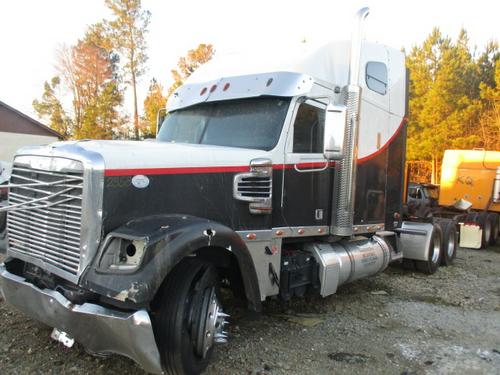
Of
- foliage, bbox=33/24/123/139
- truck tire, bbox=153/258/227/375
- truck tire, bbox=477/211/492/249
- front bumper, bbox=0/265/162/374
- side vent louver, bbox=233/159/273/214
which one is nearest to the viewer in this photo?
front bumper, bbox=0/265/162/374

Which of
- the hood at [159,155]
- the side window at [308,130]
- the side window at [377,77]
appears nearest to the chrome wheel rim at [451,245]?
the side window at [377,77]

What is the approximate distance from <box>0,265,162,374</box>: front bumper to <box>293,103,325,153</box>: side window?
241cm

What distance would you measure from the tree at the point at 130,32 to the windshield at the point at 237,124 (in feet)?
84.8

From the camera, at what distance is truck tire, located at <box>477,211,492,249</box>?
1196cm

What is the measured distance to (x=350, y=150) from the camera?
5117 millimetres

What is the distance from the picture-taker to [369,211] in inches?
235

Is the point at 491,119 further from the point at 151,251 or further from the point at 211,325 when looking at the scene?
the point at 151,251

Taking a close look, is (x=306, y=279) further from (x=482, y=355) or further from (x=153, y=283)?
(x=153, y=283)

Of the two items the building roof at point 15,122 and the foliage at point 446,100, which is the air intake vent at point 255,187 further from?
the building roof at point 15,122

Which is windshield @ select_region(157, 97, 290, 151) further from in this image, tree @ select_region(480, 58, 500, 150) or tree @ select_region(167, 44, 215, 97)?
tree @ select_region(480, 58, 500, 150)

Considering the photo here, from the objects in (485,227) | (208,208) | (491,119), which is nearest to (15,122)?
(485,227)

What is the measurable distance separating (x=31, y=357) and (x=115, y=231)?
1646mm

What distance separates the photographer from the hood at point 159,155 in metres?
3.43

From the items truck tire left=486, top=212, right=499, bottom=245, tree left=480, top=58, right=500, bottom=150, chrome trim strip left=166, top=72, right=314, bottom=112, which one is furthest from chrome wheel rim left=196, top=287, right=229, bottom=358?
tree left=480, top=58, right=500, bottom=150
